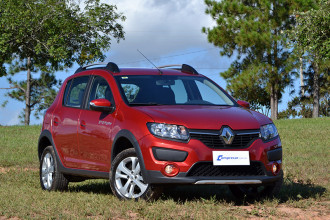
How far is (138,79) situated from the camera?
859 centimetres

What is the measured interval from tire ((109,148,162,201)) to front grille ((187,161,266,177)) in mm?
529

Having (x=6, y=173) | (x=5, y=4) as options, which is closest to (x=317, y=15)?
(x=5, y=4)

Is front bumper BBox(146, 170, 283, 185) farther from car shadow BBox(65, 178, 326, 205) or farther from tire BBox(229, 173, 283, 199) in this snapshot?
tire BBox(229, 173, 283, 199)

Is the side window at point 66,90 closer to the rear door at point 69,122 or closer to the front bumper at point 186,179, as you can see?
the rear door at point 69,122

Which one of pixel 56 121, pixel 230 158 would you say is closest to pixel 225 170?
pixel 230 158

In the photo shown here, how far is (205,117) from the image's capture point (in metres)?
7.49

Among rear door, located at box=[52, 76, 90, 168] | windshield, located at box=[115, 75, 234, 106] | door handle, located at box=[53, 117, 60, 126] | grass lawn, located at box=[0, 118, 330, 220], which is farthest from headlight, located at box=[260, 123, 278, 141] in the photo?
door handle, located at box=[53, 117, 60, 126]

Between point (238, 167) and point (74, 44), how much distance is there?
2955 cm

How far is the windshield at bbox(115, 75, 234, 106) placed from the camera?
830 centimetres

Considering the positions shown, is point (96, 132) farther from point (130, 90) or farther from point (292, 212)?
point (292, 212)

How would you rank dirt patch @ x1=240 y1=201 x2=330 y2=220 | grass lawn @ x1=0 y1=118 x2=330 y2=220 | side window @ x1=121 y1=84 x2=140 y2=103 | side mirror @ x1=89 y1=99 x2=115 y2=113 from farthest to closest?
side window @ x1=121 y1=84 x2=140 y2=103
side mirror @ x1=89 y1=99 x2=115 y2=113
dirt patch @ x1=240 y1=201 x2=330 y2=220
grass lawn @ x1=0 y1=118 x2=330 y2=220

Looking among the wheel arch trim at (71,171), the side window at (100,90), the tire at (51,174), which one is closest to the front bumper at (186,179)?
the wheel arch trim at (71,171)

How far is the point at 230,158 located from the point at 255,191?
1.76 m

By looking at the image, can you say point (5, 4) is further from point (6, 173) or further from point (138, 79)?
point (138, 79)
